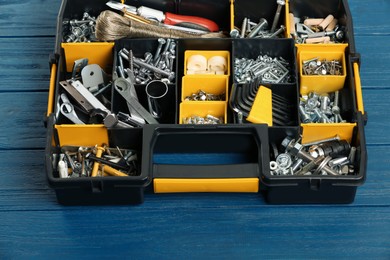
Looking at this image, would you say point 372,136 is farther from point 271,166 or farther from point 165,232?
point 165,232

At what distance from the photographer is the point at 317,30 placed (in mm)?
2225

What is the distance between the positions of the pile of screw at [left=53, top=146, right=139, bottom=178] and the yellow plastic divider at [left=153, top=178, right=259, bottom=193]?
9cm

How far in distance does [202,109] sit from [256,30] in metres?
0.30

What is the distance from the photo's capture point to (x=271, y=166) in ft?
6.34

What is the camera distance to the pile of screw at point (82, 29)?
2190 millimetres

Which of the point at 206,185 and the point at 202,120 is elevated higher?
the point at 202,120

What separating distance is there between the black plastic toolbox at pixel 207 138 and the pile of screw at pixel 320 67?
0.06ft

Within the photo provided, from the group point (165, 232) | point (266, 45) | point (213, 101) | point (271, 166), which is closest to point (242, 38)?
point (266, 45)

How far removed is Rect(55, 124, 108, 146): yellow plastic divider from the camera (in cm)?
194

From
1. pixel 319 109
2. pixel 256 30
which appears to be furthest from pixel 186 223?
pixel 256 30

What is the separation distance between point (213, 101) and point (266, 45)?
0.70ft

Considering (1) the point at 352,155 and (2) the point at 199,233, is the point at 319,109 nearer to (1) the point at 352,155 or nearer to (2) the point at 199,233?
(1) the point at 352,155

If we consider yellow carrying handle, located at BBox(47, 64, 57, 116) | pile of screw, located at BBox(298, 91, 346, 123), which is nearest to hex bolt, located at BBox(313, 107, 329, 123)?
pile of screw, located at BBox(298, 91, 346, 123)

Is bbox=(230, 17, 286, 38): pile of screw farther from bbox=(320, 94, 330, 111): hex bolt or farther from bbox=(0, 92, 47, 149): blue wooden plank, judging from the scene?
bbox=(0, 92, 47, 149): blue wooden plank
